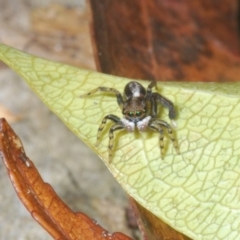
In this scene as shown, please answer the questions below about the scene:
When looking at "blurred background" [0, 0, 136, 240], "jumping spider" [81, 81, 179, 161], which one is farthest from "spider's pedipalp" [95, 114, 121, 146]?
"blurred background" [0, 0, 136, 240]

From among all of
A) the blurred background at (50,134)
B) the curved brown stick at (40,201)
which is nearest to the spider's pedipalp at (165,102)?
the curved brown stick at (40,201)

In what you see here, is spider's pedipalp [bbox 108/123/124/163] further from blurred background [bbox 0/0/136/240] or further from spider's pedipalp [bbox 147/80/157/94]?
blurred background [bbox 0/0/136/240]

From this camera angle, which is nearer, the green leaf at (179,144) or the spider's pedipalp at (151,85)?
the green leaf at (179,144)

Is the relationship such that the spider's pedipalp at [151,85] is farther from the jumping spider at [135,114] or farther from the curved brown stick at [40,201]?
the curved brown stick at [40,201]

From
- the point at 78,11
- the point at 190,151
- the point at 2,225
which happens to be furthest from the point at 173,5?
the point at 190,151

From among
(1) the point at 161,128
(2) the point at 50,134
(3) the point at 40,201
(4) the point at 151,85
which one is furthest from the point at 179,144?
(2) the point at 50,134
